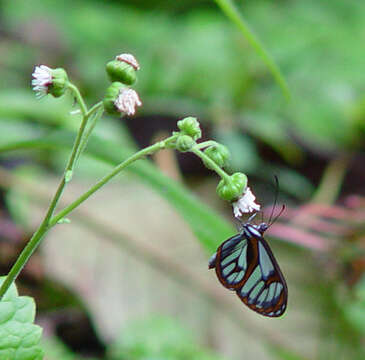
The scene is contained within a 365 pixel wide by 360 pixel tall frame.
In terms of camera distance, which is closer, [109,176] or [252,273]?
[109,176]

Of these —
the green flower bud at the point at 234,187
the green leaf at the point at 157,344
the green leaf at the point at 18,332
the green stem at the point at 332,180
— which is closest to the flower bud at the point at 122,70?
the green flower bud at the point at 234,187

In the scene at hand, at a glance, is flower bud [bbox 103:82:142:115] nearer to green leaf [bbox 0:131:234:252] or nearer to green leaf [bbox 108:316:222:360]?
green leaf [bbox 0:131:234:252]

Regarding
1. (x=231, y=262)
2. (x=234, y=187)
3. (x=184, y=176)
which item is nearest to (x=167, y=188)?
(x=231, y=262)

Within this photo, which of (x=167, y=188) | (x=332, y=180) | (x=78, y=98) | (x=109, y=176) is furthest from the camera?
(x=332, y=180)

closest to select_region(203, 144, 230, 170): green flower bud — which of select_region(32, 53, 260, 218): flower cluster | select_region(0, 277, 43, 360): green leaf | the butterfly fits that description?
select_region(32, 53, 260, 218): flower cluster

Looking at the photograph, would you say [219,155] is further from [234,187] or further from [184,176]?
[184,176]

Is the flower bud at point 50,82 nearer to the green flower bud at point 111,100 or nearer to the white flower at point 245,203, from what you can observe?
the green flower bud at point 111,100

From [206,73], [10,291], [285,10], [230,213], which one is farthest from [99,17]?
[10,291]

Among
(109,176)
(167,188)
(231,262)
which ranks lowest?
(109,176)
